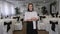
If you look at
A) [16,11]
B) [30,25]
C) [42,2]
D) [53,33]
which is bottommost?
[53,33]

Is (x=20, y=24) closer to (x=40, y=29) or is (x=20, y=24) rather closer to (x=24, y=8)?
(x=40, y=29)

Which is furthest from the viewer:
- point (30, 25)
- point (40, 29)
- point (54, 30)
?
point (40, 29)

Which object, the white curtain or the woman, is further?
the white curtain

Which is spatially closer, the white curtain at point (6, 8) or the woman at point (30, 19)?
the woman at point (30, 19)

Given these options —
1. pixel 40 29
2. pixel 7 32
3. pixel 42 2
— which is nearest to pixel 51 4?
pixel 42 2

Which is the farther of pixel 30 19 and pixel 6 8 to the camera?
pixel 6 8

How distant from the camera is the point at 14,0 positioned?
373 inches

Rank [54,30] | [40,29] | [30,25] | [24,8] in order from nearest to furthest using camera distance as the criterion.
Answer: [30,25], [54,30], [40,29], [24,8]

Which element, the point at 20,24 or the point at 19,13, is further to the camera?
the point at 19,13

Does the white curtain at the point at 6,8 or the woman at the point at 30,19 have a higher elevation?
the white curtain at the point at 6,8

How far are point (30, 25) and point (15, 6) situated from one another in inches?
248

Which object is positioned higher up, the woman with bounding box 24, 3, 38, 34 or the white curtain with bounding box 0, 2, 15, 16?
the white curtain with bounding box 0, 2, 15, 16

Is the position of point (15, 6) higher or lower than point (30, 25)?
higher

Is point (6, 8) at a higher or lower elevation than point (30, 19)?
higher
